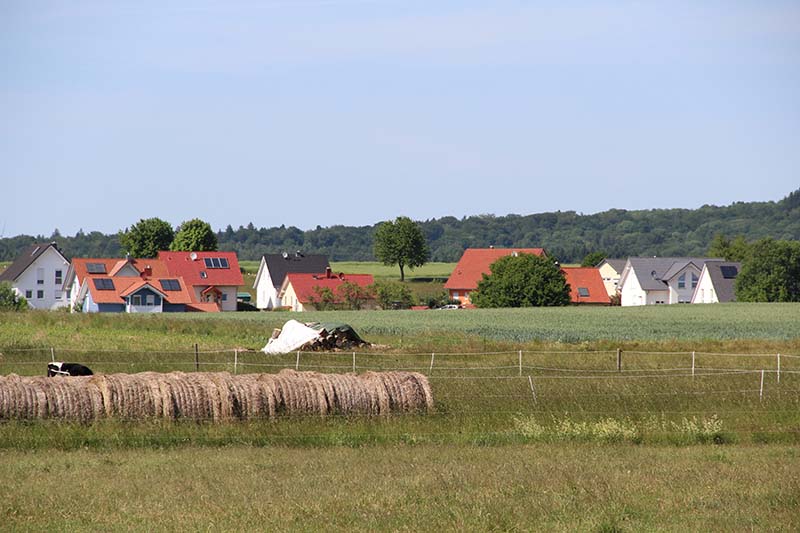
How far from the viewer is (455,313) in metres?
78.0

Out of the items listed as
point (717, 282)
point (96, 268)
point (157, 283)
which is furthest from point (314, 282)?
point (717, 282)

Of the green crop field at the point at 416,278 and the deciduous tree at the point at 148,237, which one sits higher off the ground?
the deciduous tree at the point at 148,237

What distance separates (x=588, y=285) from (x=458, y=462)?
108409 mm

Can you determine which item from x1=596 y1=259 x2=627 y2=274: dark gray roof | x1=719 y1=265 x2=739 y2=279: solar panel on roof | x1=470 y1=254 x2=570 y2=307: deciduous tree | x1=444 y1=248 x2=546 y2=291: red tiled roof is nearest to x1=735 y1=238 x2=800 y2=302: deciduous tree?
x1=719 y1=265 x2=739 y2=279: solar panel on roof

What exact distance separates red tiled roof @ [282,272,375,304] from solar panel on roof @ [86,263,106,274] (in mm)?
18503

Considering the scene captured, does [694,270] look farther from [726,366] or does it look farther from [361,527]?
[361,527]

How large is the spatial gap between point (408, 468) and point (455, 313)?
61766 mm

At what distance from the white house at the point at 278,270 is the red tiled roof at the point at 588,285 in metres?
28.7

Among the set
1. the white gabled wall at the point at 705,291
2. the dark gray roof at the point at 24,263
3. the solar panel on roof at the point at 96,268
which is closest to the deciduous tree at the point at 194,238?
the dark gray roof at the point at 24,263

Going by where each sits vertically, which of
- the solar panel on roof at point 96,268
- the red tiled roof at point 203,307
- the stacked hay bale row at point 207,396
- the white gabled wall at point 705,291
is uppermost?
the solar panel on roof at point 96,268

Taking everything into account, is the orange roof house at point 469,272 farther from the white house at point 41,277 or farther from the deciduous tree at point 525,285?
the white house at point 41,277

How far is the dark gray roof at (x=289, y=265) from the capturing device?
133875mm

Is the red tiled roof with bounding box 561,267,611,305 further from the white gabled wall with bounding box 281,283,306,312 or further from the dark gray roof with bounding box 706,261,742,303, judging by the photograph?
the white gabled wall with bounding box 281,283,306,312

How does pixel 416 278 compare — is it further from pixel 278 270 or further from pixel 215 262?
pixel 215 262
